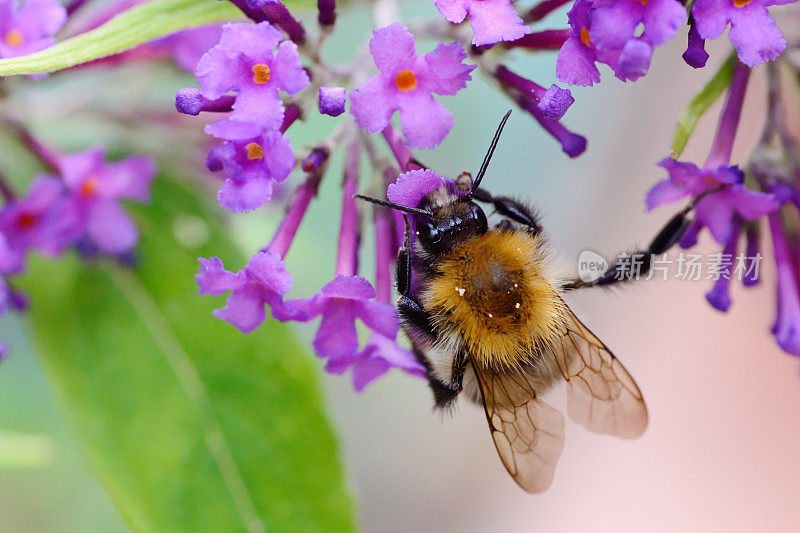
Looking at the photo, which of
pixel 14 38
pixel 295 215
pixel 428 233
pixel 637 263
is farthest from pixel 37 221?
pixel 637 263

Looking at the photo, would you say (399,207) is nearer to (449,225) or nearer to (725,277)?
(449,225)

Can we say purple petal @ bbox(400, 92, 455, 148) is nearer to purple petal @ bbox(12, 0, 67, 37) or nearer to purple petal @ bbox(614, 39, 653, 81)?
purple petal @ bbox(614, 39, 653, 81)

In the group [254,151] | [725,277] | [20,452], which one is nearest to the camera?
[254,151]

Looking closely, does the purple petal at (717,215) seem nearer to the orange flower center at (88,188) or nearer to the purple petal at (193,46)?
the purple petal at (193,46)

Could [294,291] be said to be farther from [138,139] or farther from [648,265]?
[648,265]

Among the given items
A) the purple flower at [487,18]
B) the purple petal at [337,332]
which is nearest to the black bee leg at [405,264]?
the purple petal at [337,332]

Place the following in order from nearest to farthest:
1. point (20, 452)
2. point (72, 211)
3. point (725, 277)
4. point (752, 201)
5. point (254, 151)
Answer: point (254, 151), point (752, 201), point (725, 277), point (20, 452), point (72, 211)

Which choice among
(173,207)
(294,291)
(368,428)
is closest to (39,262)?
(173,207)
